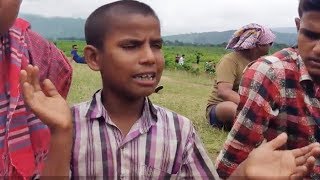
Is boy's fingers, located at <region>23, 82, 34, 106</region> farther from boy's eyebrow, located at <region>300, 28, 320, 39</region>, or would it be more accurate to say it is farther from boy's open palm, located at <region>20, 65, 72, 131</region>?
boy's eyebrow, located at <region>300, 28, 320, 39</region>

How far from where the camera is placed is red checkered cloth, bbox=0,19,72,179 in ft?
7.41

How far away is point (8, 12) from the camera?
6.94 ft

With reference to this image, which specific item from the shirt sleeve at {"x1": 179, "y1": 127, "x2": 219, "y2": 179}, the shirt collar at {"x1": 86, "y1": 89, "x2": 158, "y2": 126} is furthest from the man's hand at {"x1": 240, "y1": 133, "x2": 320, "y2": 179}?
the shirt collar at {"x1": 86, "y1": 89, "x2": 158, "y2": 126}

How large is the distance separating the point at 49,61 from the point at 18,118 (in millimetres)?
394

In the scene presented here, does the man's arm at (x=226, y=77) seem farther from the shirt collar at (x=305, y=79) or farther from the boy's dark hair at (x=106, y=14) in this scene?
the boy's dark hair at (x=106, y=14)

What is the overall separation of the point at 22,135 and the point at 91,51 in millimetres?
491

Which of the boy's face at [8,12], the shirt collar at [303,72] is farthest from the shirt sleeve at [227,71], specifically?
the boy's face at [8,12]

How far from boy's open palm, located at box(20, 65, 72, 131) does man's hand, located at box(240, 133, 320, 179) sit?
77cm

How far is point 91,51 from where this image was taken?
7.85ft

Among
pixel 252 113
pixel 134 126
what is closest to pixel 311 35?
pixel 252 113

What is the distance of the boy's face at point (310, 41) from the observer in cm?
252

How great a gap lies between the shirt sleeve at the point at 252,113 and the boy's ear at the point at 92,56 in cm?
88

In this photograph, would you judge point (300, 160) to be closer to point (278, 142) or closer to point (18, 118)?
point (278, 142)

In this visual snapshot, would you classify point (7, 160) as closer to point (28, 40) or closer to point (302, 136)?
point (28, 40)
